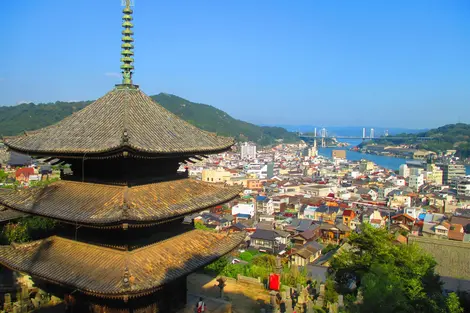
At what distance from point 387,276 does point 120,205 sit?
13530 millimetres

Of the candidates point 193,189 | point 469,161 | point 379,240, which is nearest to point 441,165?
point 469,161

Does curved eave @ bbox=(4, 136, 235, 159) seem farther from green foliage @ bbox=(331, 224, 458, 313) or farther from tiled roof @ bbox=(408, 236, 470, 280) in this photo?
tiled roof @ bbox=(408, 236, 470, 280)

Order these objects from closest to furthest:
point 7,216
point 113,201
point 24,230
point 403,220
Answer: point 113,201, point 24,230, point 7,216, point 403,220

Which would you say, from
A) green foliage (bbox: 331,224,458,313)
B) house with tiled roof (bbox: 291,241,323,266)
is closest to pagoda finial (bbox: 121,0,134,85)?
green foliage (bbox: 331,224,458,313)

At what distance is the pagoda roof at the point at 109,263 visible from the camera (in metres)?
10.8

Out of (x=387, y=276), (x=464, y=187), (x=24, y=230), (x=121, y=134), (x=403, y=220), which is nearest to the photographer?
(x=121, y=134)

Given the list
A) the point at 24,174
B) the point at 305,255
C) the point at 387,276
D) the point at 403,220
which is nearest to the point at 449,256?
the point at 305,255

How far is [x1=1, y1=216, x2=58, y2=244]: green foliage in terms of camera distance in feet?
75.0

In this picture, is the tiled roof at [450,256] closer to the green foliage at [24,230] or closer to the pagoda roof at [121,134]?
the pagoda roof at [121,134]

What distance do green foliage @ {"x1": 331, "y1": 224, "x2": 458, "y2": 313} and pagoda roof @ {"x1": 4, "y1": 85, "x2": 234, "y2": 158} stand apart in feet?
25.9

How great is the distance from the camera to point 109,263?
1158 centimetres

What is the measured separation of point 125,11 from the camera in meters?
13.9

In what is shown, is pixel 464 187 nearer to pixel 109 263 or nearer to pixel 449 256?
pixel 449 256

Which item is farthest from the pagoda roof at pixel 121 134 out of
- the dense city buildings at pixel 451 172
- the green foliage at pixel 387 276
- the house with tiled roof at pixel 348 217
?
the dense city buildings at pixel 451 172
